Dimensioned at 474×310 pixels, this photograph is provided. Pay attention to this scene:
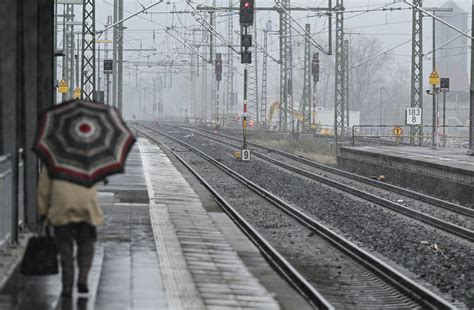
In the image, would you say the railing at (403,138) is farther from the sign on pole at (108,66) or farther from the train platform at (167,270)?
the train platform at (167,270)

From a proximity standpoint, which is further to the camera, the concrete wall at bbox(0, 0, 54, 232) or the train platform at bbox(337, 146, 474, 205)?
the train platform at bbox(337, 146, 474, 205)

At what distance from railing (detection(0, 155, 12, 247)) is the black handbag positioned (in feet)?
5.90

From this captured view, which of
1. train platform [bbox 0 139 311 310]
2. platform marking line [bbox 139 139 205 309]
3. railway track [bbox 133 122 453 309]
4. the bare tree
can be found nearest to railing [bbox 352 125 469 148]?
train platform [bbox 0 139 311 310]

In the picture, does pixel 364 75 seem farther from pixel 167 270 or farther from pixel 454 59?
pixel 167 270

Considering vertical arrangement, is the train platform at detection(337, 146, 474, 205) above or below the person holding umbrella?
below

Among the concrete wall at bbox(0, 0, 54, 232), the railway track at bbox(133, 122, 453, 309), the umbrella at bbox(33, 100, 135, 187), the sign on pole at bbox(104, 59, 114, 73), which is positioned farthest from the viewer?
the sign on pole at bbox(104, 59, 114, 73)

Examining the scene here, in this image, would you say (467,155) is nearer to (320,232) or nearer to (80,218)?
(320,232)

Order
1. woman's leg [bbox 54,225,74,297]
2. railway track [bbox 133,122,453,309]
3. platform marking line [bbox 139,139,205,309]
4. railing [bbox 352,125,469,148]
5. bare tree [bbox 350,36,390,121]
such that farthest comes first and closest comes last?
bare tree [bbox 350,36,390,121], railing [bbox 352,125,469,148], railway track [bbox 133,122,453,309], platform marking line [bbox 139,139,205,309], woman's leg [bbox 54,225,74,297]

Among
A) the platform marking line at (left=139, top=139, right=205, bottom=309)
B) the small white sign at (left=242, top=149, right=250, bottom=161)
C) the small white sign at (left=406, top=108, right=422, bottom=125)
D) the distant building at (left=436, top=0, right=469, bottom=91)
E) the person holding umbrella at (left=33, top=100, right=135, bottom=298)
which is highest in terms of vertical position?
the distant building at (left=436, top=0, right=469, bottom=91)

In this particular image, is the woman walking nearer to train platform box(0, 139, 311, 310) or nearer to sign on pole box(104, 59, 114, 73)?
train platform box(0, 139, 311, 310)

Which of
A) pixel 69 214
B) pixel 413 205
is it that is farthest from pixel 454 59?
pixel 69 214

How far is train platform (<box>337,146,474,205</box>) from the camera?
85.9ft

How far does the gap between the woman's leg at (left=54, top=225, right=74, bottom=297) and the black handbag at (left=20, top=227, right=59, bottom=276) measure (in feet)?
1.80

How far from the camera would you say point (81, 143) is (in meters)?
8.62
